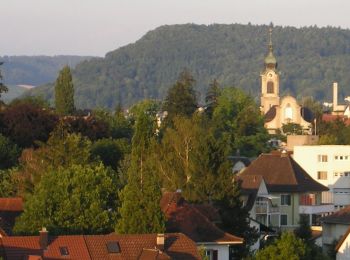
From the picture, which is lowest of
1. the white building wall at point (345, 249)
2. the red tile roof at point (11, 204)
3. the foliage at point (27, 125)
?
the white building wall at point (345, 249)

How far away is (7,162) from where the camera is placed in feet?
248

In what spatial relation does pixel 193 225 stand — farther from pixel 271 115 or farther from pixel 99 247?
pixel 271 115

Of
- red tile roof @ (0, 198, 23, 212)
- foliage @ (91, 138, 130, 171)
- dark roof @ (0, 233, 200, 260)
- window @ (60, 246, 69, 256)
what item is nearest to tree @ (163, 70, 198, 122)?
foliage @ (91, 138, 130, 171)

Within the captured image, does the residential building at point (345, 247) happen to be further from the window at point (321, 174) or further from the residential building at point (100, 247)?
the window at point (321, 174)

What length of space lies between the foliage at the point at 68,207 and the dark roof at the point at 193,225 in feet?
7.21

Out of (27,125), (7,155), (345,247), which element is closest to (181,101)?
(27,125)

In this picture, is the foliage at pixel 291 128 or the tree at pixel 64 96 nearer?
the tree at pixel 64 96

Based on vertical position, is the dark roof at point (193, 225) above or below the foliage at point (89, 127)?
below

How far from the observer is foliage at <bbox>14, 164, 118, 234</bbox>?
1991 inches

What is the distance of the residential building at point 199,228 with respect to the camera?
166ft

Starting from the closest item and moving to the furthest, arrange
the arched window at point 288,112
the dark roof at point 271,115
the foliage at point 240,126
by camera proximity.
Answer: the foliage at point 240,126
the arched window at point 288,112
the dark roof at point 271,115

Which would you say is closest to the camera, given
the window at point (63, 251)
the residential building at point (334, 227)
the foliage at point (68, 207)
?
the window at point (63, 251)

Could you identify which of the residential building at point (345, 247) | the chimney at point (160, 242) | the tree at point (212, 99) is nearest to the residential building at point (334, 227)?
the residential building at point (345, 247)

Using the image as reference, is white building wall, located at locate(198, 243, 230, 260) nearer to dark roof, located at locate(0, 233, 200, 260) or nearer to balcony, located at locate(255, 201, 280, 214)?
dark roof, located at locate(0, 233, 200, 260)
